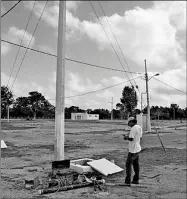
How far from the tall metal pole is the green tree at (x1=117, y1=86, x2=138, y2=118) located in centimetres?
9030

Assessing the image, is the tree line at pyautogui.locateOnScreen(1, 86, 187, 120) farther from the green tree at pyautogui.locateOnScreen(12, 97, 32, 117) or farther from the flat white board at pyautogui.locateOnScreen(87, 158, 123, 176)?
the flat white board at pyautogui.locateOnScreen(87, 158, 123, 176)

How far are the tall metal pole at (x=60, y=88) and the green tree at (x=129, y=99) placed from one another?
296ft

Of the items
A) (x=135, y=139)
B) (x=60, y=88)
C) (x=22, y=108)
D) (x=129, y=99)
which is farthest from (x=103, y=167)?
(x=22, y=108)

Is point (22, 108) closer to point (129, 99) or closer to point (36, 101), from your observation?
point (36, 101)

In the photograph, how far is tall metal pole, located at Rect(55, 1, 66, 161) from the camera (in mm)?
7324

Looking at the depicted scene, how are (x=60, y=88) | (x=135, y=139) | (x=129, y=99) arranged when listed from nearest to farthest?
1. (x=135, y=139)
2. (x=60, y=88)
3. (x=129, y=99)

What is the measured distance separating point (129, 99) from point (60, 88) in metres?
93.4

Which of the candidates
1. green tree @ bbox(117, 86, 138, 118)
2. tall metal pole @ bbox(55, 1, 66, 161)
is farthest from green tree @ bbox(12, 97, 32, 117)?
tall metal pole @ bbox(55, 1, 66, 161)

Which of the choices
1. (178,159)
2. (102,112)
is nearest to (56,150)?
(178,159)

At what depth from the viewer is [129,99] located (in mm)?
99625

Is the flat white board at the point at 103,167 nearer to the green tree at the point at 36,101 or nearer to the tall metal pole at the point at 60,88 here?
the tall metal pole at the point at 60,88

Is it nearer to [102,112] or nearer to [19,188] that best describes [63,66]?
[19,188]

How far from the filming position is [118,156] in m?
11.3

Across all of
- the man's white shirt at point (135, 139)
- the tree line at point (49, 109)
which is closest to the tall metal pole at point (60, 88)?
the man's white shirt at point (135, 139)
